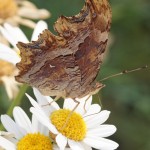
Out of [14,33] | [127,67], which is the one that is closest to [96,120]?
A: [14,33]

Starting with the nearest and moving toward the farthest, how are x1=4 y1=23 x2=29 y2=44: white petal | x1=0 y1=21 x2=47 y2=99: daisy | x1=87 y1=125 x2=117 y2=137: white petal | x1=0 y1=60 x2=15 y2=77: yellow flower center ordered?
x1=87 y1=125 x2=117 y2=137: white petal → x1=0 y1=21 x2=47 y2=99: daisy → x1=4 y1=23 x2=29 y2=44: white petal → x1=0 y1=60 x2=15 y2=77: yellow flower center

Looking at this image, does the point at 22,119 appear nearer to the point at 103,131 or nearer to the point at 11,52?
the point at 103,131

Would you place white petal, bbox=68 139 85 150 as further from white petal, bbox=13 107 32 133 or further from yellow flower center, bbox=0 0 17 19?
yellow flower center, bbox=0 0 17 19

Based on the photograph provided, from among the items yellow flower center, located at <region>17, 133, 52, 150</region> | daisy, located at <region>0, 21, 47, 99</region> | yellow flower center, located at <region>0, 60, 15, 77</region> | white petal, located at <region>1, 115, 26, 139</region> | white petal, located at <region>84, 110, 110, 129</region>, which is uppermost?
yellow flower center, located at <region>0, 60, 15, 77</region>

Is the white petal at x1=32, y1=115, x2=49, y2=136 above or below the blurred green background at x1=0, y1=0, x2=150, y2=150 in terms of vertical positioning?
below

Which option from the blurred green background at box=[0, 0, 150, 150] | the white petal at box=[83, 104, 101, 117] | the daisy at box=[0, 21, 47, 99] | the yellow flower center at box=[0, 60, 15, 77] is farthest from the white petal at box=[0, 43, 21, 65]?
the blurred green background at box=[0, 0, 150, 150]
